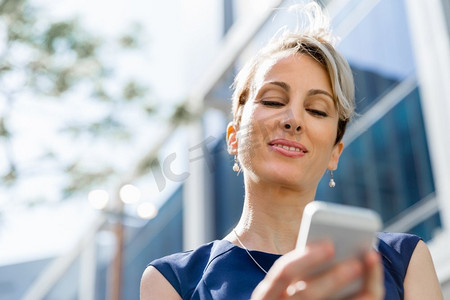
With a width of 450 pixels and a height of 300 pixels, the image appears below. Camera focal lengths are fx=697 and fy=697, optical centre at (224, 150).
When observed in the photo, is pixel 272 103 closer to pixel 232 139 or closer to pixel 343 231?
pixel 232 139

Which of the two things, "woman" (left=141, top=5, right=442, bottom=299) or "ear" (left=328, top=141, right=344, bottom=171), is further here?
"ear" (left=328, top=141, right=344, bottom=171)

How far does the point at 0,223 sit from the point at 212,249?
6.55 m

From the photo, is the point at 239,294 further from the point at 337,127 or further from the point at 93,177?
the point at 93,177

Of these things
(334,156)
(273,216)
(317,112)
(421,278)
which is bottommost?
(421,278)

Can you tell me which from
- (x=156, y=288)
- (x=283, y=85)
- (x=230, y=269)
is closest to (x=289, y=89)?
(x=283, y=85)

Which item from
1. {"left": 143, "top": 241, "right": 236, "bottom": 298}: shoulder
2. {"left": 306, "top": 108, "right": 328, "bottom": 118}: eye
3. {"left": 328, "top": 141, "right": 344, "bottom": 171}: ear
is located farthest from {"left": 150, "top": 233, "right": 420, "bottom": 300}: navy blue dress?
{"left": 306, "top": 108, "right": 328, "bottom": 118}: eye

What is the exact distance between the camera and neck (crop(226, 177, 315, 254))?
1521 millimetres

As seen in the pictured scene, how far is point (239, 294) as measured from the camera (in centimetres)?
142

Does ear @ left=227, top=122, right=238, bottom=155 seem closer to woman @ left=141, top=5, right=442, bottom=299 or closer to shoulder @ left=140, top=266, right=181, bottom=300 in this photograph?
woman @ left=141, top=5, right=442, bottom=299

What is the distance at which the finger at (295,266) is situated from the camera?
2.60ft

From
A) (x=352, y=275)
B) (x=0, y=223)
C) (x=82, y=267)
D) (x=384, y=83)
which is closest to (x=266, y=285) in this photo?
(x=352, y=275)

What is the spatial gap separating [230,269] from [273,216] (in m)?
0.15

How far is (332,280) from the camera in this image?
796mm

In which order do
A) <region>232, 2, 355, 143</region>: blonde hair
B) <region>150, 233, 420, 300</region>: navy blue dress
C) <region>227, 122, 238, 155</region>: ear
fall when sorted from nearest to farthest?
<region>150, 233, 420, 300</region>: navy blue dress → <region>232, 2, 355, 143</region>: blonde hair → <region>227, 122, 238, 155</region>: ear
